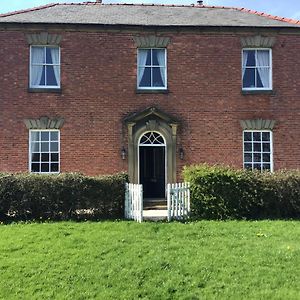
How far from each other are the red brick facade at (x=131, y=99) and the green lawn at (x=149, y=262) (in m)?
6.06

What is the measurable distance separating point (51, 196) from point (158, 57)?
296 inches

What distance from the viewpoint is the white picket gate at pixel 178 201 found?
12742 millimetres

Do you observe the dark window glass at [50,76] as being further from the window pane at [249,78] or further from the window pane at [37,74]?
the window pane at [249,78]

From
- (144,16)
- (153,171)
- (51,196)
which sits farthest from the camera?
(144,16)

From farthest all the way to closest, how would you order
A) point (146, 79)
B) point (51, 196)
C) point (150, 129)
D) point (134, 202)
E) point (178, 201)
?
point (146, 79) → point (150, 129) → point (178, 201) → point (134, 202) → point (51, 196)

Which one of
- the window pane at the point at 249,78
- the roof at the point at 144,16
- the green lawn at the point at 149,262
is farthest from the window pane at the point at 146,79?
the green lawn at the point at 149,262

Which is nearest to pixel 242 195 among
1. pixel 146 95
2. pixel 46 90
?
pixel 146 95

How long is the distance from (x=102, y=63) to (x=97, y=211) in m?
6.60

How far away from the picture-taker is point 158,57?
17.5 meters

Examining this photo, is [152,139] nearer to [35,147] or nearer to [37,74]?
[35,147]

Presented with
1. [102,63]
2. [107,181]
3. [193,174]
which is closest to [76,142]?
[102,63]

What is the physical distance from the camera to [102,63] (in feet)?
56.3

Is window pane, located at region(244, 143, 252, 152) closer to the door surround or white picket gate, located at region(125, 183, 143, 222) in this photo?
the door surround

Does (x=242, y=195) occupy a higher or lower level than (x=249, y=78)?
lower
